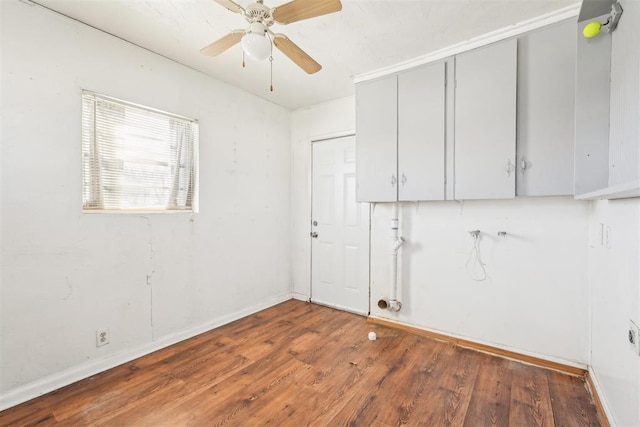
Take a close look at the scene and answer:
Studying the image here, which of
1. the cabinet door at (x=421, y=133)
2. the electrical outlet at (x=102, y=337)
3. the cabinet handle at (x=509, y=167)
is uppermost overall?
the cabinet door at (x=421, y=133)

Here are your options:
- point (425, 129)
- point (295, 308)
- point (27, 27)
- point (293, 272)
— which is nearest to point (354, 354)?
point (295, 308)

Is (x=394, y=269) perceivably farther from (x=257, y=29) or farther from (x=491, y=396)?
(x=257, y=29)

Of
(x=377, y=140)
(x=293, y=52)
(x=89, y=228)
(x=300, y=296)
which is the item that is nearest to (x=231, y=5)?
(x=293, y=52)

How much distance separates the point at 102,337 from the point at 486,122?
3424mm

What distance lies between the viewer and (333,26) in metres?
2.14

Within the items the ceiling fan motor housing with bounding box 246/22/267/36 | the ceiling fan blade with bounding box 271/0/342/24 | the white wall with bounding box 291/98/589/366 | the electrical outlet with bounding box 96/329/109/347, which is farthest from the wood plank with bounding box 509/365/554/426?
the electrical outlet with bounding box 96/329/109/347

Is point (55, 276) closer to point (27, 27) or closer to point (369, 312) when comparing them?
point (27, 27)

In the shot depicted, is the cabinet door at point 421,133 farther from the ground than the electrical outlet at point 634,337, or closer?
farther from the ground

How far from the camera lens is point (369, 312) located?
10.6 ft

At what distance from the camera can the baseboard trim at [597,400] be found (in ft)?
5.33

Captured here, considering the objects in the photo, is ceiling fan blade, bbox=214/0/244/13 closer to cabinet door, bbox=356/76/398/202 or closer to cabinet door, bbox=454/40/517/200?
cabinet door, bbox=356/76/398/202

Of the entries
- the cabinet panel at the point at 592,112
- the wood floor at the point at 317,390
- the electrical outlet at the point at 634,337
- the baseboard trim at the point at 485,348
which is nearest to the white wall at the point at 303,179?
the baseboard trim at the point at 485,348

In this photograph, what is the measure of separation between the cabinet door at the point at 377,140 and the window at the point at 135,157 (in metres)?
1.65

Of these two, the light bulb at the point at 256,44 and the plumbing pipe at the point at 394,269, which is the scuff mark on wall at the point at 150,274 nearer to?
the light bulb at the point at 256,44
